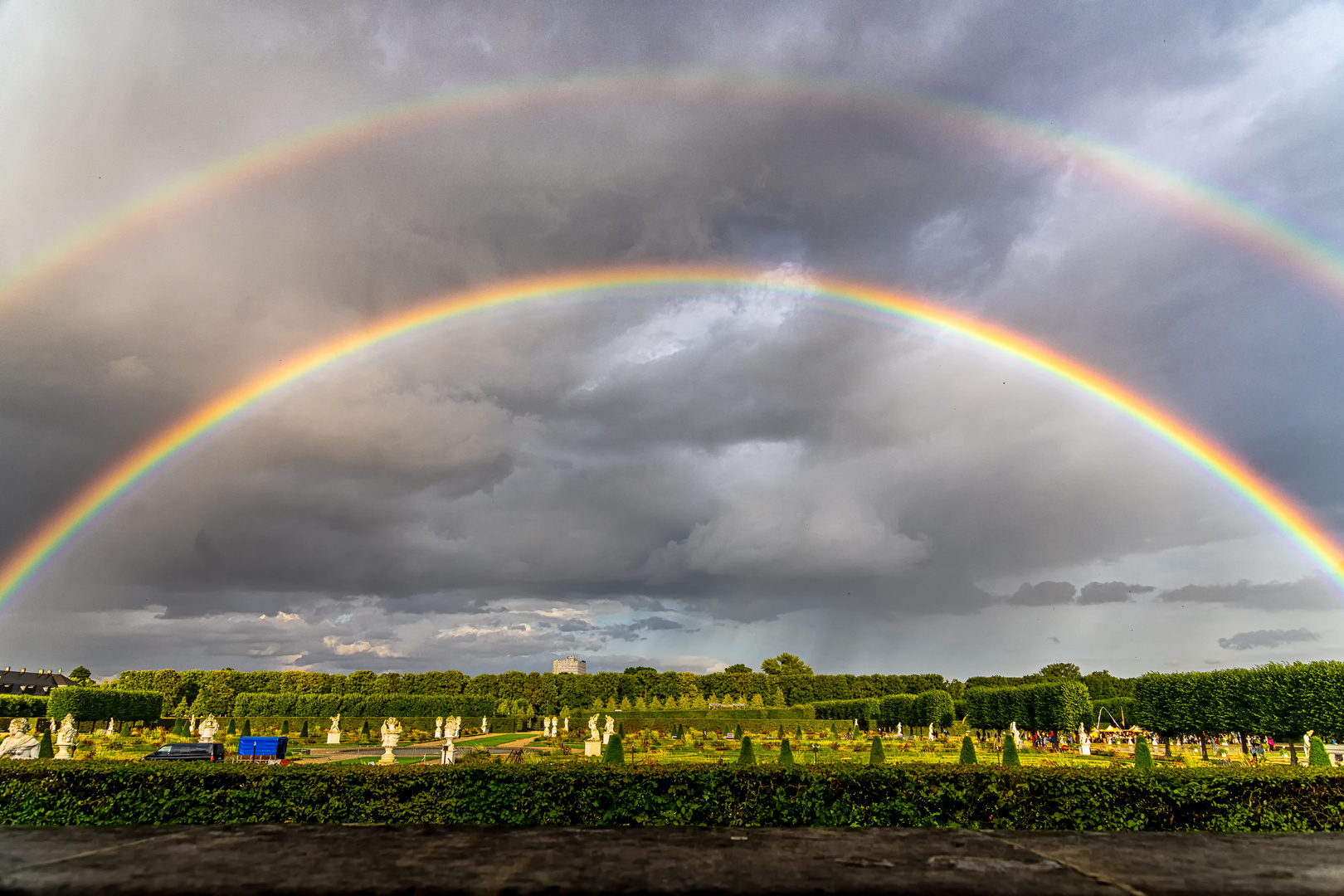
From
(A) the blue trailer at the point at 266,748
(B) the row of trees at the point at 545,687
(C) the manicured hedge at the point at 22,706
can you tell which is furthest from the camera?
(B) the row of trees at the point at 545,687

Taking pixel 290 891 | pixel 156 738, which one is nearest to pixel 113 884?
pixel 290 891

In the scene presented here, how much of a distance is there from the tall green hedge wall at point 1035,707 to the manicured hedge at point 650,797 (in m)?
50.7

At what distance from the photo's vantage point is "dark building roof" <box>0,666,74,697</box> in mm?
106688

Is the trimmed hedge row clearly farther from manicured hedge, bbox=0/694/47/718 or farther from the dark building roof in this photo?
the dark building roof

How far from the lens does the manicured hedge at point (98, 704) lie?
208 ft

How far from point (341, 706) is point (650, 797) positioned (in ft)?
246

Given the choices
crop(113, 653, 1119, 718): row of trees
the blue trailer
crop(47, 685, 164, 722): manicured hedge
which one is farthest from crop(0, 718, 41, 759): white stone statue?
crop(113, 653, 1119, 718): row of trees

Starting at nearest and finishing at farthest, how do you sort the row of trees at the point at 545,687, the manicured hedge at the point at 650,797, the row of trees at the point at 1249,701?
the manicured hedge at the point at 650,797, the row of trees at the point at 1249,701, the row of trees at the point at 545,687

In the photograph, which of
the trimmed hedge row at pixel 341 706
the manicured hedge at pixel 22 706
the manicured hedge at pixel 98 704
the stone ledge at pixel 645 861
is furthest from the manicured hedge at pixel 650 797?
the trimmed hedge row at pixel 341 706

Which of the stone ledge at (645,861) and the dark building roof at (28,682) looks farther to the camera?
the dark building roof at (28,682)

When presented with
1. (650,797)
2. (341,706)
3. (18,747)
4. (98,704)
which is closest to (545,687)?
(341,706)

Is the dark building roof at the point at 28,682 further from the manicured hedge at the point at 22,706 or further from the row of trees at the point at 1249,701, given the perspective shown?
the row of trees at the point at 1249,701

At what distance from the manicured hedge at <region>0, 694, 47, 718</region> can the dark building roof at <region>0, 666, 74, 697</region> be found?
151 feet

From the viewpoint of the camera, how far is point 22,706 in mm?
63250
